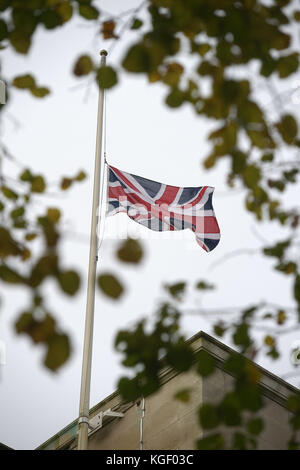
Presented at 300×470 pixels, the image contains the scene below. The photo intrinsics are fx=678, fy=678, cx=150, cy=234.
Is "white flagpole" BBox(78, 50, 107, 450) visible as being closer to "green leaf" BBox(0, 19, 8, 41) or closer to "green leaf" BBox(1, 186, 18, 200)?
"green leaf" BBox(1, 186, 18, 200)

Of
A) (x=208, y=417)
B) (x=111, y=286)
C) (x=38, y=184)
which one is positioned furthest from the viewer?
(x=38, y=184)

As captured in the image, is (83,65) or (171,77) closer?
(171,77)

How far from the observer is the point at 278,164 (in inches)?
266

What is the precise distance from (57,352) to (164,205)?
11.1 m

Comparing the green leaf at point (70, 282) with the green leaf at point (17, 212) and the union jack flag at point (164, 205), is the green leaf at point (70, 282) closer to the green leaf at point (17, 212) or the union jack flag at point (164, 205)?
the green leaf at point (17, 212)

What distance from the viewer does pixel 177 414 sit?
1180 cm

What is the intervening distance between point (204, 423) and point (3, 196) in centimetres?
292

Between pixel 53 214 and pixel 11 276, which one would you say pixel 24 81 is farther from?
pixel 11 276

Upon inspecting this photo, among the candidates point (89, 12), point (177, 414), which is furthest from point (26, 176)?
point (177, 414)

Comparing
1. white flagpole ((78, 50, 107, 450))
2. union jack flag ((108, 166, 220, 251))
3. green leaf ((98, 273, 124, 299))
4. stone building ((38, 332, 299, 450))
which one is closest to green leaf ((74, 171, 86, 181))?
green leaf ((98, 273, 124, 299))

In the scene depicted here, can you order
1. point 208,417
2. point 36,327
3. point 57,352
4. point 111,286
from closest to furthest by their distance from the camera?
1. point 57,352
2. point 36,327
3. point 111,286
4. point 208,417

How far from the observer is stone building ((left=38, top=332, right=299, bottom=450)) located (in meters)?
11.7

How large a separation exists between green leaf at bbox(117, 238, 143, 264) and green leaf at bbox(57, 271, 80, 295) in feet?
1.23

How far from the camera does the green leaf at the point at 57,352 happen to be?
12.6ft
